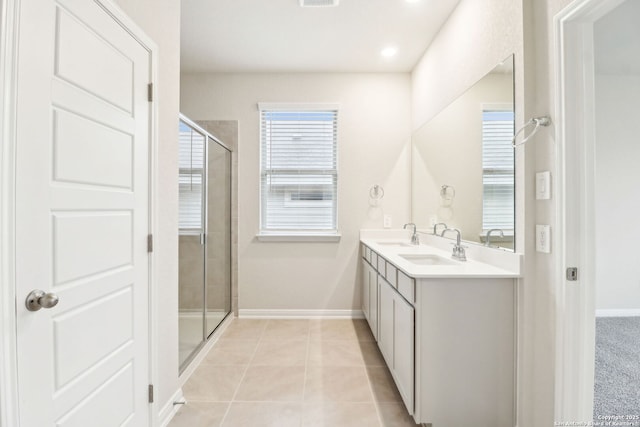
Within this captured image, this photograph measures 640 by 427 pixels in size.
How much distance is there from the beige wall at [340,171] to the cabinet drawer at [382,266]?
95 centimetres

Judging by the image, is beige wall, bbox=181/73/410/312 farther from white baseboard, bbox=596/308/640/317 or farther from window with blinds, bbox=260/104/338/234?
white baseboard, bbox=596/308/640/317

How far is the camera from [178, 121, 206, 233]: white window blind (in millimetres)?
2338

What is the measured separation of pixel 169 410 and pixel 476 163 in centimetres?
250

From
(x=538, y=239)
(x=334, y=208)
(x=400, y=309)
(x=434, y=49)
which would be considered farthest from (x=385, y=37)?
(x=400, y=309)

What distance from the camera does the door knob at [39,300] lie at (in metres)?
0.96

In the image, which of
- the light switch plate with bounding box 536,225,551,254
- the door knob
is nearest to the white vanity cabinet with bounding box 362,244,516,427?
the light switch plate with bounding box 536,225,551,254

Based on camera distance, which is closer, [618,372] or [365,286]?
[618,372]

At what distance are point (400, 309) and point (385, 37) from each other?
93.8 inches

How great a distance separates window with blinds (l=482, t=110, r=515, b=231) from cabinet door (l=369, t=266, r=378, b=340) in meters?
1.05

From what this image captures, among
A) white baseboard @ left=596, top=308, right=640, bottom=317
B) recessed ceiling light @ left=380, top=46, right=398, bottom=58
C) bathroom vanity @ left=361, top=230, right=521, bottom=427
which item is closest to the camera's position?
bathroom vanity @ left=361, top=230, right=521, bottom=427

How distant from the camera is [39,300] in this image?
98 cm

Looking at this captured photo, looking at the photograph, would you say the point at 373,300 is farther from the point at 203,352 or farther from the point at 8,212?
the point at 8,212

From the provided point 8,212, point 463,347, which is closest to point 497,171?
point 463,347

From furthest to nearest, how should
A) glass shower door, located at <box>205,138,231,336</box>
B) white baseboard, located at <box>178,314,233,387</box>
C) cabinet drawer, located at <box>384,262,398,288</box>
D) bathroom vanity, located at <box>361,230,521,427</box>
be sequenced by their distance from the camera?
glass shower door, located at <box>205,138,231,336</box>, white baseboard, located at <box>178,314,233,387</box>, cabinet drawer, located at <box>384,262,398,288</box>, bathroom vanity, located at <box>361,230,521,427</box>
